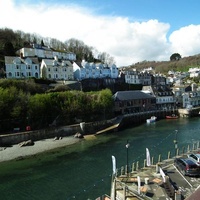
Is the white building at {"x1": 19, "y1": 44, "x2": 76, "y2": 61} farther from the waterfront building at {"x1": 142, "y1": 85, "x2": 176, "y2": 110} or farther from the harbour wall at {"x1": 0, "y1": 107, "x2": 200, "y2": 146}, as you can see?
the harbour wall at {"x1": 0, "y1": 107, "x2": 200, "y2": 146}

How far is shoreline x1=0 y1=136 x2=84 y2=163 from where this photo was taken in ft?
123

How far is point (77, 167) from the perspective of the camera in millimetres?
31812

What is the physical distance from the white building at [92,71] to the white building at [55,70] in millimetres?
3263

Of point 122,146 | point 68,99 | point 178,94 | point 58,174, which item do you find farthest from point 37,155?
point 178,94

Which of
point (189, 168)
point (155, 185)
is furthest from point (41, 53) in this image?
point (155, 185)

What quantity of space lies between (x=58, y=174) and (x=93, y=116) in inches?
1243

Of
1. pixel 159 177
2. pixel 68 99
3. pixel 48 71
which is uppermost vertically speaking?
pixel 48 71

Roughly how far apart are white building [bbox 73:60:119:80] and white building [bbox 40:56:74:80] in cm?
326

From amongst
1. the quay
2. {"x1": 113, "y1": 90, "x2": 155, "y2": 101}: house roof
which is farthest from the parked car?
{"x1": 113, "y1": 90, "x2": 155, "y2": 101}: house roof

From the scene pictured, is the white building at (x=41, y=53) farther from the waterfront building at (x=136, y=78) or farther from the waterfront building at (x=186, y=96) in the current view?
the waterfront building at (x=186, y=96)

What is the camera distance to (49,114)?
54.6 metres

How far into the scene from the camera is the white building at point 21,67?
67863 mm

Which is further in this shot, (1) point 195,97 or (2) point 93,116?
(1) point 195,97

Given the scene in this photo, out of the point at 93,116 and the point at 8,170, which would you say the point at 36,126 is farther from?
the point at 8,170
